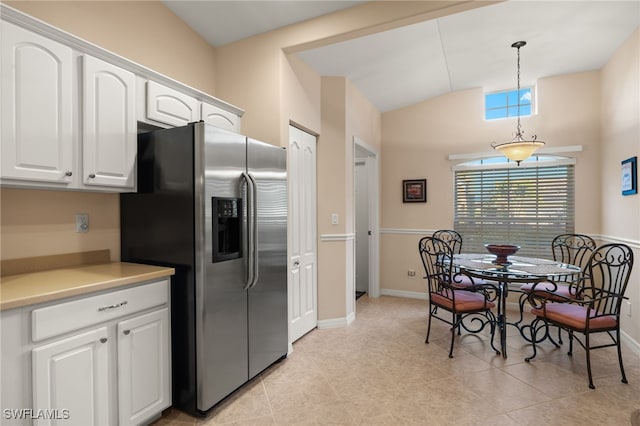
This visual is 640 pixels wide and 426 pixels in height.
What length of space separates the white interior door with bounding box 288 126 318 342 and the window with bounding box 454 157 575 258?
2.38m

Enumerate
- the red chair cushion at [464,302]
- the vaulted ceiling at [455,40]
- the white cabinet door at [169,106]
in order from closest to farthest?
the white cabinet door at [169,106], the vaulted ceiling at [455,40], the red chair cushion at [464,302]

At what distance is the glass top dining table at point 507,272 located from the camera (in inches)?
Result: 107

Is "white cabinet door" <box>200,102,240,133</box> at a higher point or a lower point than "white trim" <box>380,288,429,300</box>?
higher

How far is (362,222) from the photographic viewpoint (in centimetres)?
516

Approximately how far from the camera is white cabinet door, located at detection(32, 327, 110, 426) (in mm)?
1453

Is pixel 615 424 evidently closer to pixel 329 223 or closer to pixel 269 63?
pixel 329 223

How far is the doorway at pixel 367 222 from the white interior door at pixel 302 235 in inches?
59.4

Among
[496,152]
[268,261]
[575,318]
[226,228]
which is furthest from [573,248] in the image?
[226,228]

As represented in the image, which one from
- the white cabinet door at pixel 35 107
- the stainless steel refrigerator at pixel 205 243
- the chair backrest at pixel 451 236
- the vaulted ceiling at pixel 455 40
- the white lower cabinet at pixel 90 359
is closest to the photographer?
the white lower cabinet at pixel 90 359

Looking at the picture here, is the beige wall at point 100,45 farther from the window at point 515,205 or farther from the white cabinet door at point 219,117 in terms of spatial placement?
the window at point 515,205

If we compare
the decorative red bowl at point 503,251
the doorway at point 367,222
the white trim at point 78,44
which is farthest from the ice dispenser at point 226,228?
the doorway at point 367,222

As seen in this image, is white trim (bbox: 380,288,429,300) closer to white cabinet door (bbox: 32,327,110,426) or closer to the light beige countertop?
the light beige countertop

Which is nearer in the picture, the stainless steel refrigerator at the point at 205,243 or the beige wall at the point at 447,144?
the stainless steel refrigerator at the point at 205,243

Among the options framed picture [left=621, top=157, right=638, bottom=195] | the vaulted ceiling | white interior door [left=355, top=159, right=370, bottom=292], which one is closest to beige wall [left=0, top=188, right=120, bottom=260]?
the vaulted ceiling
